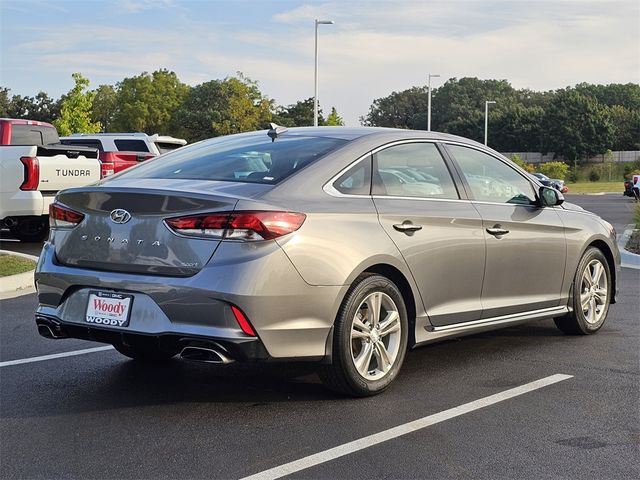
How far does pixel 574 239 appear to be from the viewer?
23.0ft

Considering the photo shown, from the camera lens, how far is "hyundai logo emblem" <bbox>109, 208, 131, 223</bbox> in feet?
16.0

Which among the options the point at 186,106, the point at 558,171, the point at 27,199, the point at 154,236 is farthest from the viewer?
the point at 186,106

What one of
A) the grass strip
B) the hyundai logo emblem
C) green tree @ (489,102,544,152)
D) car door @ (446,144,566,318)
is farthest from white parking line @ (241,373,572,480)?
green tree @ (489,102,544,152)

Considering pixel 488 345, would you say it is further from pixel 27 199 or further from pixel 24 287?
pixel 27 199

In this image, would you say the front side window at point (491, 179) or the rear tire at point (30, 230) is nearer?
the front side window at point (491, 179)

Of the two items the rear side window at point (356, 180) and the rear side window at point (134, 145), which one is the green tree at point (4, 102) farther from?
the rear side window at point (356, 180)

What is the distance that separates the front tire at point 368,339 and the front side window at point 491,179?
50.9 inches

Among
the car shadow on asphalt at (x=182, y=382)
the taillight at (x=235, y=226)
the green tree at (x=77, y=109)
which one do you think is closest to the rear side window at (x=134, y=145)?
the car shadow on asphalt at (x=182, y=382)

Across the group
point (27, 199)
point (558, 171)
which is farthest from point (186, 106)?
point (27, 199)

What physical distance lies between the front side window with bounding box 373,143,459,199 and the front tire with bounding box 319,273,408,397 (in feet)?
2.16

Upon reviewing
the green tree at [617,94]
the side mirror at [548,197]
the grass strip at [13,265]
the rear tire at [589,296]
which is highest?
the green tree at [617,94]

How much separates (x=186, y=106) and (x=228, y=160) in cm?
7791

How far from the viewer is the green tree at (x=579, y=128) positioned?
94.9 metres

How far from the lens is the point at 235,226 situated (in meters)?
4.64
